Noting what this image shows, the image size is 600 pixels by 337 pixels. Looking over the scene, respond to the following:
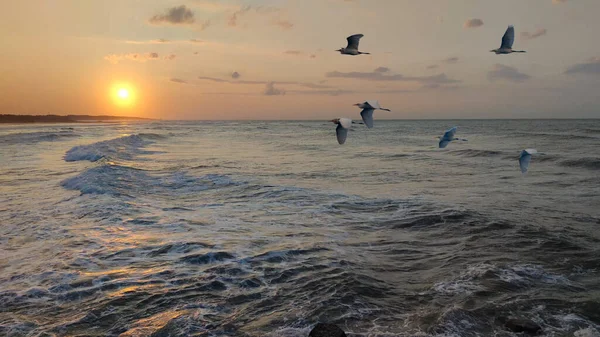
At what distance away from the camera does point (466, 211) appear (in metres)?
12.9

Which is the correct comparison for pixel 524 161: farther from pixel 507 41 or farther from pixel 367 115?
pixel 367 115

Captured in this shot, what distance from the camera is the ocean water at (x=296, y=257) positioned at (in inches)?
250

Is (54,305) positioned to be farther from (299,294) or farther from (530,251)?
(530,251)

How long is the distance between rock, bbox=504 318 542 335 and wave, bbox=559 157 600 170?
20.0m

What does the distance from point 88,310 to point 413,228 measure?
7784 mm

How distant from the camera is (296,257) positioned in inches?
355

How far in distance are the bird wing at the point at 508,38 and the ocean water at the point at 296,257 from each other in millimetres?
4417

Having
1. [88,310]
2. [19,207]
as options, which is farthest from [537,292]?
[19,207]

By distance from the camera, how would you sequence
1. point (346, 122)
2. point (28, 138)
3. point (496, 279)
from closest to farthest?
point (496, 279)
point (346, 122)
point (28, 138)

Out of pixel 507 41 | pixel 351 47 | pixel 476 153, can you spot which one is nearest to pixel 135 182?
pixel 351 47

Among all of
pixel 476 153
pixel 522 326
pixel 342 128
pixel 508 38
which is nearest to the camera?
pixel 522 326

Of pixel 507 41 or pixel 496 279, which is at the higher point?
pixel 507 41

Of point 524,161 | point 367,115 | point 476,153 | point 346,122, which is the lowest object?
point 476,153

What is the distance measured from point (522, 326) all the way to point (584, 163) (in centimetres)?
2180
